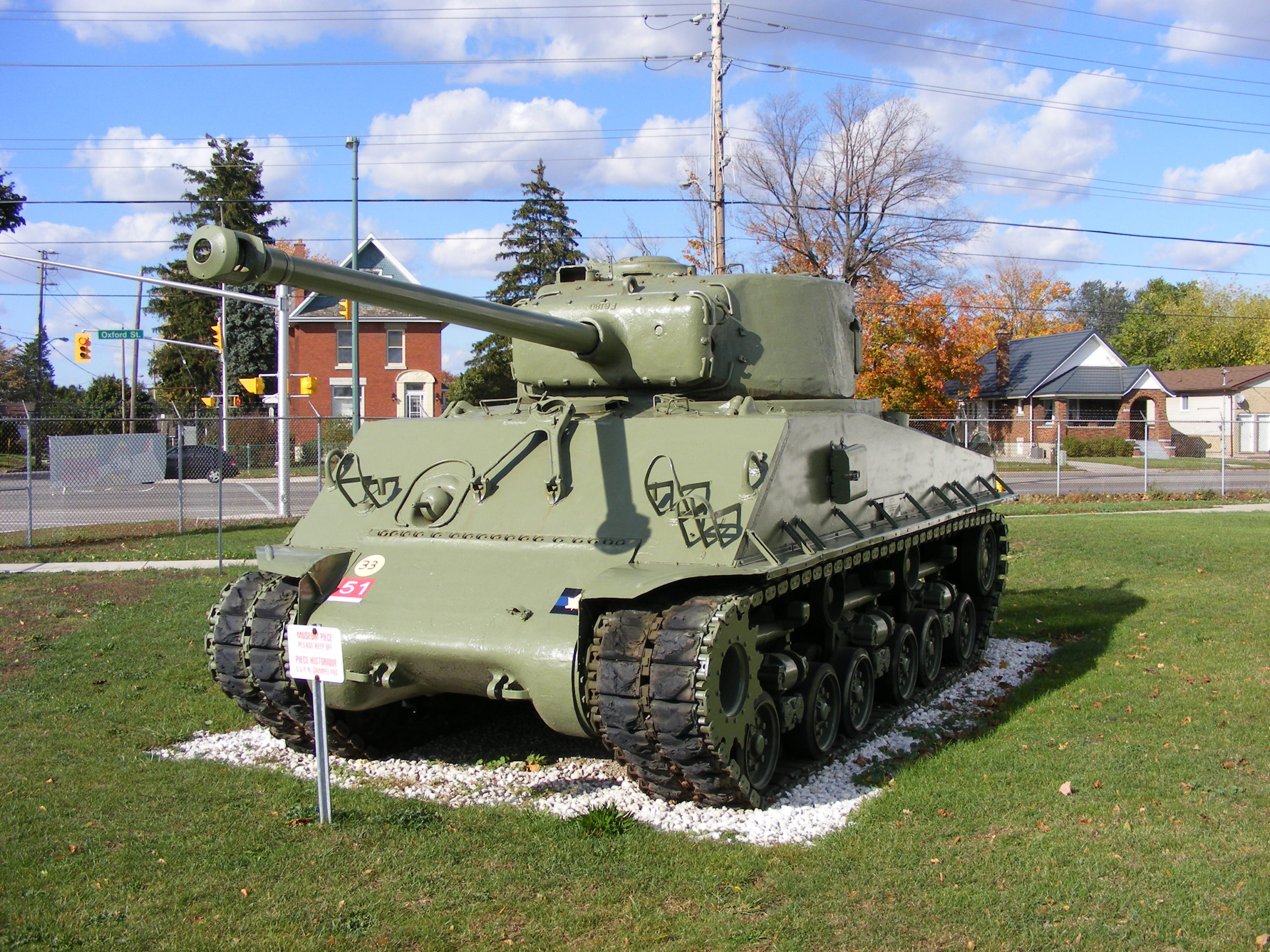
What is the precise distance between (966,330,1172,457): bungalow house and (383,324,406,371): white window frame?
2230cm

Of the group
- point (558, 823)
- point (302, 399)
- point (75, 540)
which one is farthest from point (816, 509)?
point (302, 399)

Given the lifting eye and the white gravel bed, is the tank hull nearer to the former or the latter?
the lifting eye

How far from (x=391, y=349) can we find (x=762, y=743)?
1530 inches

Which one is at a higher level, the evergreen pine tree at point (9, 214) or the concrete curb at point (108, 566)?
the evergreen pine tree at point (9, 214)

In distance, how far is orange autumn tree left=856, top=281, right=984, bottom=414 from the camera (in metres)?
34.8

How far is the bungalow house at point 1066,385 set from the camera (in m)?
48.2

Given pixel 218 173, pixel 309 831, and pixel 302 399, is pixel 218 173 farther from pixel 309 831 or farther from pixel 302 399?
pixel 309 831

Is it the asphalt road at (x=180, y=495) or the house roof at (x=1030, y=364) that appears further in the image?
the house roof at (x=1030, y=364)

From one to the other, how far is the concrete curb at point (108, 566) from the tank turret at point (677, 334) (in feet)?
29.3

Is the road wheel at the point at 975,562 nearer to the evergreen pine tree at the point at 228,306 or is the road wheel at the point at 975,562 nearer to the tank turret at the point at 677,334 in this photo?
the tank turret at the point at 677,334

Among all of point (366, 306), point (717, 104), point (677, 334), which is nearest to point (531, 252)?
point (366, 306)

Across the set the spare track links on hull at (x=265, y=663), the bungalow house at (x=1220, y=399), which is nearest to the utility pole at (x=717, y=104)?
the spare track links on hull at (x=265, y=663)

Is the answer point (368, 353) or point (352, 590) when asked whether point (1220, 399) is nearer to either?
point (368, 353)

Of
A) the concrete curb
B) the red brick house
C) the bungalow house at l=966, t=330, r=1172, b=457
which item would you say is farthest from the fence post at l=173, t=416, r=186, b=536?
the bungalow house at l=966, t=330, r=1172, b=457
